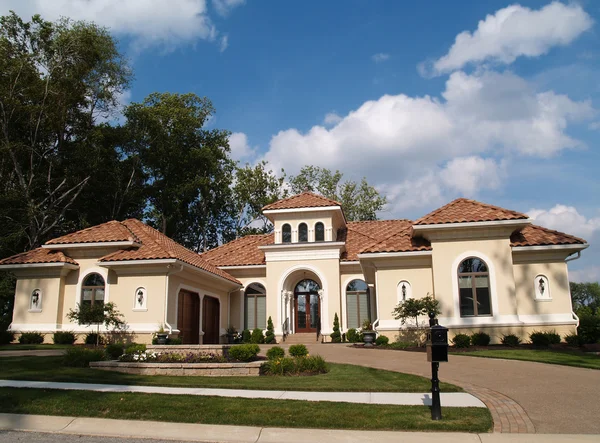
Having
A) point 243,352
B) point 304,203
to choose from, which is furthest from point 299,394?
point 304,203

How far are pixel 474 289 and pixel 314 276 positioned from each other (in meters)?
10.3

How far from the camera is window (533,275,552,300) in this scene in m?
20.6

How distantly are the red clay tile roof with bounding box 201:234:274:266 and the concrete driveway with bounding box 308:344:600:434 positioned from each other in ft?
40.7

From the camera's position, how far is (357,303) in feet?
88.5

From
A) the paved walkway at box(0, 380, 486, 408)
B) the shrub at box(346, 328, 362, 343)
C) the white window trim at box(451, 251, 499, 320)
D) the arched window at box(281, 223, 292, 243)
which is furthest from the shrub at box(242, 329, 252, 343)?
the paved walkway at box(0, 380, 486, 408)

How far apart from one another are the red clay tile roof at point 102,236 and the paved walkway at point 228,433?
15358mm

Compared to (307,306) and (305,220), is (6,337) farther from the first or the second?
(305,220)

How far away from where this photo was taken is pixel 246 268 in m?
28.7

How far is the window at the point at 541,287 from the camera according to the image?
20.6 m

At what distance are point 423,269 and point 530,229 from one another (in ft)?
17.2

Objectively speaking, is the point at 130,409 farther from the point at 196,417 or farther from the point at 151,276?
the point at 151,276

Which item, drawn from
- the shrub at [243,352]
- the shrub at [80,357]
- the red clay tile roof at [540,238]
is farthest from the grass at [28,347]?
the red clay tile roof at [540,238]

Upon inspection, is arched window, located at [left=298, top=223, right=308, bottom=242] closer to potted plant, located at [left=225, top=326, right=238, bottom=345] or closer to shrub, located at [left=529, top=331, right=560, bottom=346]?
potted plant, located at [left=225, top=326, right=238, bottom=345]

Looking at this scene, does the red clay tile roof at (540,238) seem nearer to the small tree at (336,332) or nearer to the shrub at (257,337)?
the small tree at (336,332)
